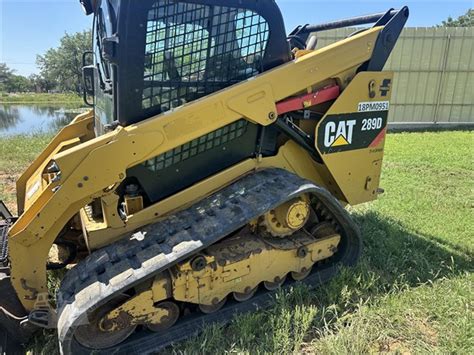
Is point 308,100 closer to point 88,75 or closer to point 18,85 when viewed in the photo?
point 88,75

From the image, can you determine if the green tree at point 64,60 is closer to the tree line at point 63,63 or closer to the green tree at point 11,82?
the tree line at point 63,63

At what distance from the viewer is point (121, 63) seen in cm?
266

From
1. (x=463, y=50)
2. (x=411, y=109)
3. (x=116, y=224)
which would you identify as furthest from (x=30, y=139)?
(x=463, y=50)

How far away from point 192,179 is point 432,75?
41.2 feet

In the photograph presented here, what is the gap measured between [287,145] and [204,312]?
4.96 feet

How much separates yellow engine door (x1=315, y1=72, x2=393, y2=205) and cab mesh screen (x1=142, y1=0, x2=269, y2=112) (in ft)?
2.69

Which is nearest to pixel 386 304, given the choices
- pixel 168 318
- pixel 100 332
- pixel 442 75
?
pixel 168 318

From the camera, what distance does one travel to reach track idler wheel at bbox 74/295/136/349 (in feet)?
8.27

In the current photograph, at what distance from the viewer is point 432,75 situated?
1311cm

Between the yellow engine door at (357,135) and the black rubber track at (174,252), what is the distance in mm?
494

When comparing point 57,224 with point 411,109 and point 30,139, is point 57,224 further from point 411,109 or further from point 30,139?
point 411,109

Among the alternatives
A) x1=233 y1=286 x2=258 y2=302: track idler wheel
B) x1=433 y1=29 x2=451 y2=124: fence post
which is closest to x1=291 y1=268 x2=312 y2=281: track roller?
x1=233 y1=286 x2=258 y2=302: track idler wheel

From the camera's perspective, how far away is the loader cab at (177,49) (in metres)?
2.66

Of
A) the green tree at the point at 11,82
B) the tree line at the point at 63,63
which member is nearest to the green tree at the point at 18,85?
the green tree at the point at 11,82
